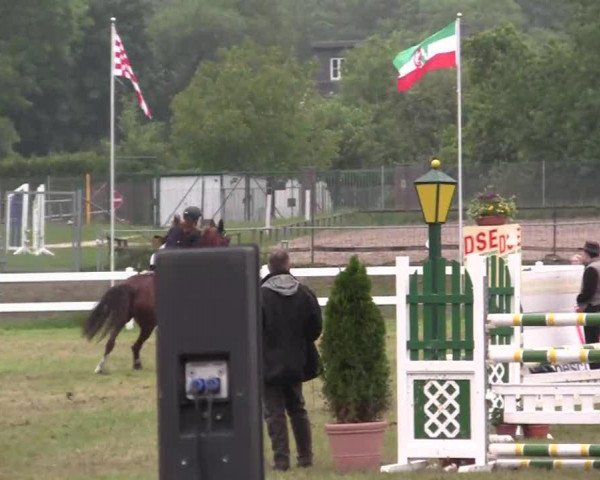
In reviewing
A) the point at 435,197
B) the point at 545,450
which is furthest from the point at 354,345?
the point at 435,197

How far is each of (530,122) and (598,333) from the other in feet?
132

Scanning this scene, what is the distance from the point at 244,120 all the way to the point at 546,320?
47.5m

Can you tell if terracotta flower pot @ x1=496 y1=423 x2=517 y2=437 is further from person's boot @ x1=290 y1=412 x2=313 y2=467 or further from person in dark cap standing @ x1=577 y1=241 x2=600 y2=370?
person in dark cap standing @ x1=577 y1=241 x2=600 y2=370

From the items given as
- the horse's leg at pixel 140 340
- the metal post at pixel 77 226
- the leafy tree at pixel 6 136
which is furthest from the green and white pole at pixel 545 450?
the leafy tree at pixel 6 136

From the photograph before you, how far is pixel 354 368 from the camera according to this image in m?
11.9

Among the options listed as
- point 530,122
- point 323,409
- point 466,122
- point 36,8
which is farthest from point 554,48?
point 323,409

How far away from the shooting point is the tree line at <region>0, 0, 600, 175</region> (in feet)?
185

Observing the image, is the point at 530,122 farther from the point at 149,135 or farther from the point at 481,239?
the point at 481,239

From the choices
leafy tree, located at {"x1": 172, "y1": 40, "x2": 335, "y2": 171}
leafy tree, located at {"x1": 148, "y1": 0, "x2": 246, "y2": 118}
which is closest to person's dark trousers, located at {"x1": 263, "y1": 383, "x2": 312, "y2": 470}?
leafy tree, located at {"x1": 172, "y1": 40, "x2": 335, "y2": 171}

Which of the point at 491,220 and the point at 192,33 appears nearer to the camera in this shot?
the point at 491,220

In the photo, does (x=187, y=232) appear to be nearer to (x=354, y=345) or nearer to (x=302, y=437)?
(x=302, y=437)

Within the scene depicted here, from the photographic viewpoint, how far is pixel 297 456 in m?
12.4

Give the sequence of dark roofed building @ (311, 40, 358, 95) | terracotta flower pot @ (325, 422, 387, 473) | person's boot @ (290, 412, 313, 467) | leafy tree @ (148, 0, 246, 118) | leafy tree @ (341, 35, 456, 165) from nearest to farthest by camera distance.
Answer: terracotta flower pot @ (325, 422, 387, 473) < person's boot @ (290, 412, 313, 467) < leafy tree @ (341, 35, 456, 165) < leafy tree @ (148, 0, 246, 118) < dark roofed building @ (311, 40, 358, 95)

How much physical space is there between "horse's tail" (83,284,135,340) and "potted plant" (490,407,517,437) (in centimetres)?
669
